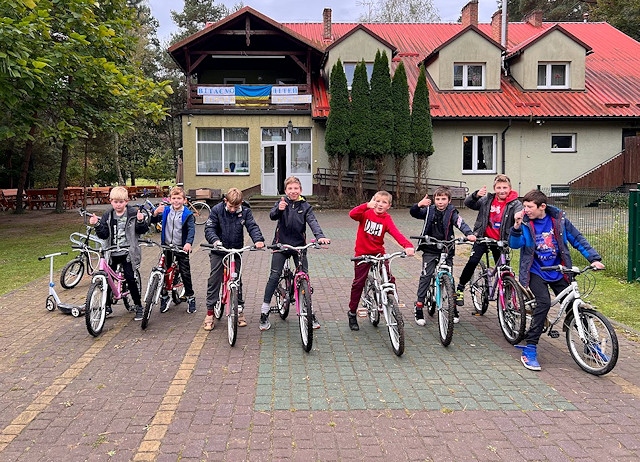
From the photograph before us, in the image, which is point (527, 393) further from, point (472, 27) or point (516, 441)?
point (472, 27)

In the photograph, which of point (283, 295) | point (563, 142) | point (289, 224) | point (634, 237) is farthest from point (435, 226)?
point (563, 142)

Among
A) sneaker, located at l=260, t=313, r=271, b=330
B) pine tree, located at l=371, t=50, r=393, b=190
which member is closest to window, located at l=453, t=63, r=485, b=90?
pine tree, located at l=371, t=50, r=393, b=190

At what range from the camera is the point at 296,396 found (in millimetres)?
4957

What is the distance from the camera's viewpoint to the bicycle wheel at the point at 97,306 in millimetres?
6688

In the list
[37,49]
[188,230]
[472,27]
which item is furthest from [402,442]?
[472,27]

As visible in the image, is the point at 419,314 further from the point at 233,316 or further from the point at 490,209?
the point at 233,316

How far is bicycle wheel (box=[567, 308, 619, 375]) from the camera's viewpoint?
5.25 m

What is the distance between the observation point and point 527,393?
5023mm

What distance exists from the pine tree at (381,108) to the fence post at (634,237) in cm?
1590

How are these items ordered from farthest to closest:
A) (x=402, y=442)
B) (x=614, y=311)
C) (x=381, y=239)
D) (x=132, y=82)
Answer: (x=132, y=82) < (x=614, y=311) < (x=381, y=239) < (x=402, y=442)

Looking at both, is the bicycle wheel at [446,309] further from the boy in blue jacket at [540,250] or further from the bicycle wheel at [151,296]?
the bicycle wheel at [151,296]

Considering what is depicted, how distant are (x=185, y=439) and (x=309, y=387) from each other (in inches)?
53.1

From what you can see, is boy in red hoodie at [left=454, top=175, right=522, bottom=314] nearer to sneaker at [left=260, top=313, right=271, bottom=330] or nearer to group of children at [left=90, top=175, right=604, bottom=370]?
group of children at [left=90, top=175, right=604, bottom=370]

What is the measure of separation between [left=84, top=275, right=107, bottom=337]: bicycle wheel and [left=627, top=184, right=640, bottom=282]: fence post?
8.35 meters
